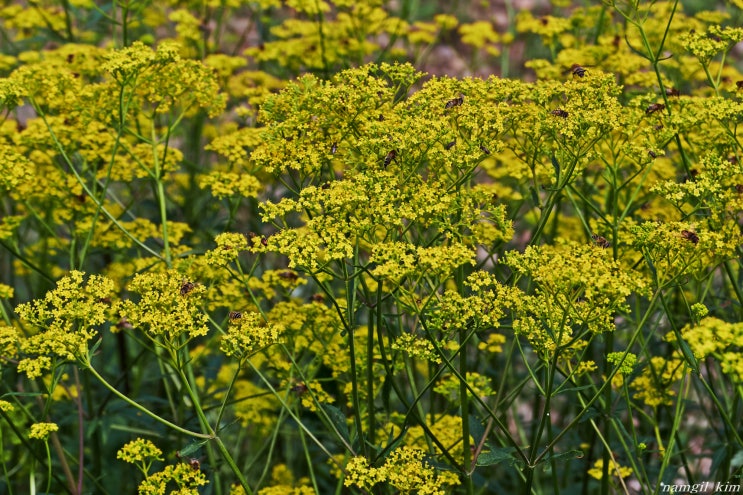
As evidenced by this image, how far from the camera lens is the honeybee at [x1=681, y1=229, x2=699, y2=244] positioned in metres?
3.88

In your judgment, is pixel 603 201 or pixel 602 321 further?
pixel 603 201

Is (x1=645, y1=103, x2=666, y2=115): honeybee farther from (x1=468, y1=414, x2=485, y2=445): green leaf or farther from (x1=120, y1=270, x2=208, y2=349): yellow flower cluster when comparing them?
(x1=120, y1=270, x2=208, y2=349): yellow flower cluster

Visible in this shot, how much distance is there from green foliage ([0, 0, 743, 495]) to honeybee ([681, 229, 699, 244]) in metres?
0.01

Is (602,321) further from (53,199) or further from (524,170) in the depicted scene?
(53,199)

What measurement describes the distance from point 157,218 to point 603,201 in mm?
3141

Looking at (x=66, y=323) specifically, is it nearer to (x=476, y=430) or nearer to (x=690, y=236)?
(x=476, y=430)

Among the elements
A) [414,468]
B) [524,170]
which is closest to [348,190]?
[414,468]

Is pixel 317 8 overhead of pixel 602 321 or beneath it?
overhead

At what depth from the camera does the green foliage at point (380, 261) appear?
153 inches

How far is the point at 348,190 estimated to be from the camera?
3.90 metres

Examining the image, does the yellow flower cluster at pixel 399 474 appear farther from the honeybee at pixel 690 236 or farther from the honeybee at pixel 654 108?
the honeybee at pixel 654 108

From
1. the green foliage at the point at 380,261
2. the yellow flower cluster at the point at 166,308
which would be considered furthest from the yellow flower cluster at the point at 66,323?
the yellow flower cluster at the point at 166,308

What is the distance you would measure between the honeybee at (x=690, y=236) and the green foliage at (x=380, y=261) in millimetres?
11

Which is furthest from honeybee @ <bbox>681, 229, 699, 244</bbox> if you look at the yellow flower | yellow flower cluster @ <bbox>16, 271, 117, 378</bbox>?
the yellow flower
